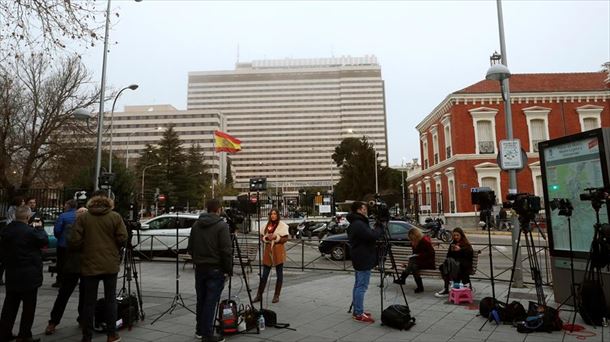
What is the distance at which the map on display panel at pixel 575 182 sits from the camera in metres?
6.92

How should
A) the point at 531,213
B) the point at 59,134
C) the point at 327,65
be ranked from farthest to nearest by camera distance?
the point at 327,65 < the point at 59,134 < the point at 531,213

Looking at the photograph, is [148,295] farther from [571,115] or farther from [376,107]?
[376,107]

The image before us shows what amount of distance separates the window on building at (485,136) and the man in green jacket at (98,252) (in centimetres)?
3170

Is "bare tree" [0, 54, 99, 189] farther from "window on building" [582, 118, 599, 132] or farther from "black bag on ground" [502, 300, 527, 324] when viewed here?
"window on building" [582, 118, 599, 132]

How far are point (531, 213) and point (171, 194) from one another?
188ft

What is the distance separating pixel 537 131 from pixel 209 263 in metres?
34.3

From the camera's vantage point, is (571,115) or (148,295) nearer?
(148,295)

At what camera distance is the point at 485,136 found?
3275 centimetres

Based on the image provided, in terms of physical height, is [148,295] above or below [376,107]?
below

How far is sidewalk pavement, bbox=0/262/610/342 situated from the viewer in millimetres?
5641

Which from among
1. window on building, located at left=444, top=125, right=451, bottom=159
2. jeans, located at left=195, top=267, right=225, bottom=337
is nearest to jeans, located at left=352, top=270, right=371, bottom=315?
jeans, located at left=195, top=267, right=225, bottom=337

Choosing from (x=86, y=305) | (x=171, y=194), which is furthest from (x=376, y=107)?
(x=86, y=305)

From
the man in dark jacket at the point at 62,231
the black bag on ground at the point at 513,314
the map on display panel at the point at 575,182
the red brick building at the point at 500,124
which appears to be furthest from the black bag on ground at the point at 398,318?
the red brick building at the point at 500,124

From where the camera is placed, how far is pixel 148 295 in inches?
341
